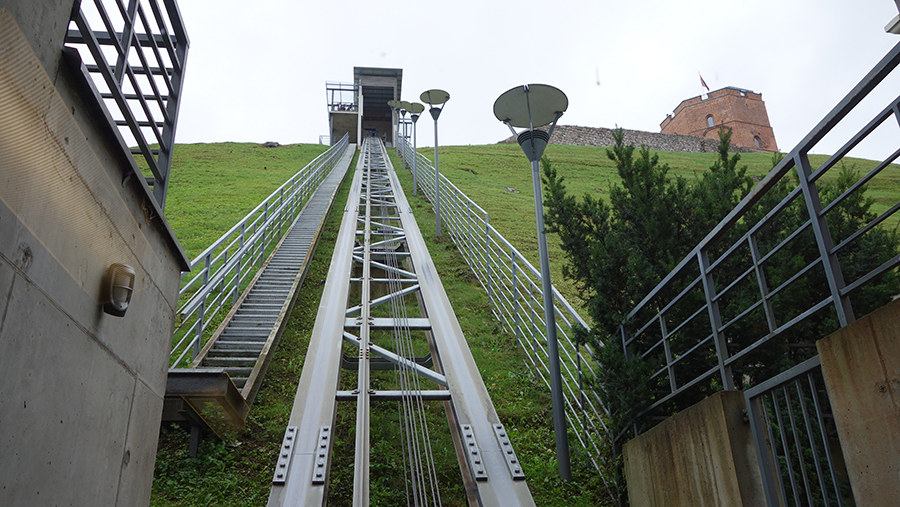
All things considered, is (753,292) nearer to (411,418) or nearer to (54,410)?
(411,418)

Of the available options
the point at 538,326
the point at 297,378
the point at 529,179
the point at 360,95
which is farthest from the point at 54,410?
the point at 360,95

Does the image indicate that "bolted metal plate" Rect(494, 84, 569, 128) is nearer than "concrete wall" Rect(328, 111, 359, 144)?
Yes

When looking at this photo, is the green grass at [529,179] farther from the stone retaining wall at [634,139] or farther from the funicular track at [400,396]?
the stone retaining wall at [634,139]

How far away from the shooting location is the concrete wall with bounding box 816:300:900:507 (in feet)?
7.30

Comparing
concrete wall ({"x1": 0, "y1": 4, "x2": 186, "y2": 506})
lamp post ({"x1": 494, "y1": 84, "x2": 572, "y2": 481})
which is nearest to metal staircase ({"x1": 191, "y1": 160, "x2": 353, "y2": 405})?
concrete wall ({"x1": 0, "y1": 4, "x2": 186, "y2": 506})

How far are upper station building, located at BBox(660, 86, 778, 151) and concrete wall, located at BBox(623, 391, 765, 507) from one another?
222ft

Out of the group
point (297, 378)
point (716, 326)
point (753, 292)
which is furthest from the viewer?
point (297, 378)

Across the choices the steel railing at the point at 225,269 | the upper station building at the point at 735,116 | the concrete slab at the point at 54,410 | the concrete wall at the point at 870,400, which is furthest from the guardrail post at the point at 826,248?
the upper station building at the point at 735,116

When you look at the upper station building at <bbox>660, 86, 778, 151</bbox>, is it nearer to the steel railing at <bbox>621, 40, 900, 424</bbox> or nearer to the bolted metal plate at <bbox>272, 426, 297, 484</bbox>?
the steel railing at <bbox>621, 40, 900, 424</bbox>

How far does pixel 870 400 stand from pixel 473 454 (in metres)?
3.12

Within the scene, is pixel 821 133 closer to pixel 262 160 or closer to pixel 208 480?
pixel 208 480

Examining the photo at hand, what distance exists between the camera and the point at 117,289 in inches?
111

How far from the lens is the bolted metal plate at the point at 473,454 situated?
4.63m

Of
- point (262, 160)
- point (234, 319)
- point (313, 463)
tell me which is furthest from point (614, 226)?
point (262, 160)
